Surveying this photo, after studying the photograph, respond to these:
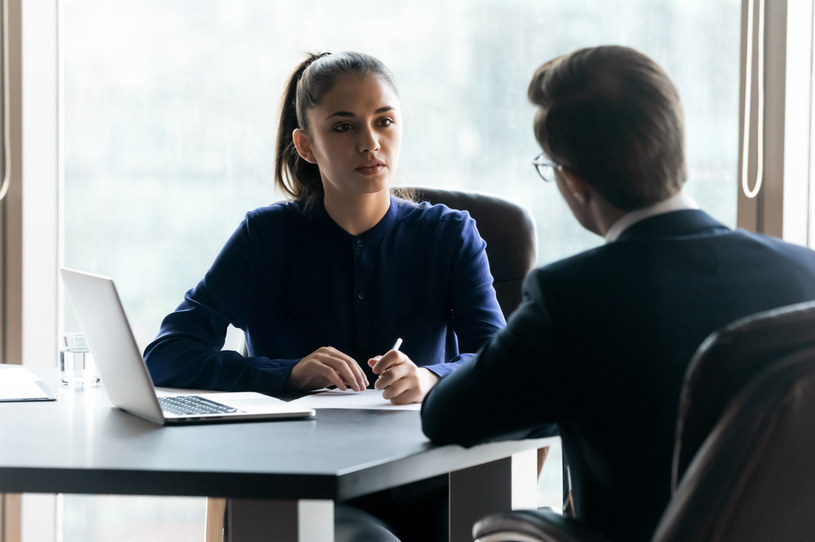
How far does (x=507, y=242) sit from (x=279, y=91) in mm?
876

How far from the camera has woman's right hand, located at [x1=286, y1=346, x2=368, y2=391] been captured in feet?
5.03

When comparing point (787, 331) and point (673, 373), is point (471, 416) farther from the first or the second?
point (787, 331)

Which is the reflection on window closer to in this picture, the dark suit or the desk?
the desk

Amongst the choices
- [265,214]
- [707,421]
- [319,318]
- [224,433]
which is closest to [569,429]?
[707,421]

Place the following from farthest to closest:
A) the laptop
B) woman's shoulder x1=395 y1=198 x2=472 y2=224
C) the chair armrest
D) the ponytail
A: the ponytail
woman's shoulder x1=395 y1=198 x2=472 y2=224
the laptop
the chair armrest

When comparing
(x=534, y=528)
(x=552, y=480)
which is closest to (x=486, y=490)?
(x=534, y=528)

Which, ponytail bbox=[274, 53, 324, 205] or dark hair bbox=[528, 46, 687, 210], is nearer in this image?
dark hair bbox=[528, 46, 687, 210]

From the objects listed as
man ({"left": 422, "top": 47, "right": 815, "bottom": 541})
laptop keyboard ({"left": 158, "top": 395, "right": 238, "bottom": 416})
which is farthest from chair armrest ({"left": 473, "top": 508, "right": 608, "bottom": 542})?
laptop keyboard ({"left": 158, "top": 395, "right": 238, "bottom": 416})

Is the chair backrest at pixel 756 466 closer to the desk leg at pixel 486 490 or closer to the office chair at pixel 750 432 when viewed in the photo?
the office chair at pixel 750 432

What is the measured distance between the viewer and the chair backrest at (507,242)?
2.07 metres

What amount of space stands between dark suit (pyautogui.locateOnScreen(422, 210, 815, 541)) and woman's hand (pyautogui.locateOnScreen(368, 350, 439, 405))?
0.37 metres

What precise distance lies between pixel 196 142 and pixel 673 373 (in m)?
1.95

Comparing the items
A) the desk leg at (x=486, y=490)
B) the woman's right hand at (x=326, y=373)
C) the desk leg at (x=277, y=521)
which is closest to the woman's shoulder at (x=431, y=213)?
the woman's right hand at (x=326, y=373)

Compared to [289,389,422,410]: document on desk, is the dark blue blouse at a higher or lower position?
higher
